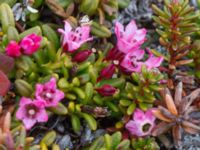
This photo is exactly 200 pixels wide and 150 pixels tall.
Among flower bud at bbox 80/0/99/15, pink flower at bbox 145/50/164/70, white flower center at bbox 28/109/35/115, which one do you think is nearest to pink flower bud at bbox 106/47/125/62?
pink flower at bbox 145/50/164/70

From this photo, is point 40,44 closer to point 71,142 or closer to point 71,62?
point 71,62

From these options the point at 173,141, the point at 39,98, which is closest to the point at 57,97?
the point at 39,98

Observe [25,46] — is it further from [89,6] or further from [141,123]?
[141,123]

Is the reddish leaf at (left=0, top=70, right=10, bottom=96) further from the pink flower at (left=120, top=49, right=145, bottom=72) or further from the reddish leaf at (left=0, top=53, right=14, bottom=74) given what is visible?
the pink flower at (left=120, top=49, right=145, bottom=72)

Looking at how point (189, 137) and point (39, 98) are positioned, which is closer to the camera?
point (39, 98)

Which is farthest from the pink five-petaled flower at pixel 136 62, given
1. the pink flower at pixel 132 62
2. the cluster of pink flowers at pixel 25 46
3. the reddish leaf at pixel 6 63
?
the reddish leaf at pixel 6 63

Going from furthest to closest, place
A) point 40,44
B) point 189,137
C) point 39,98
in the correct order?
point 189,137 < point 40,44 < point 39,98
